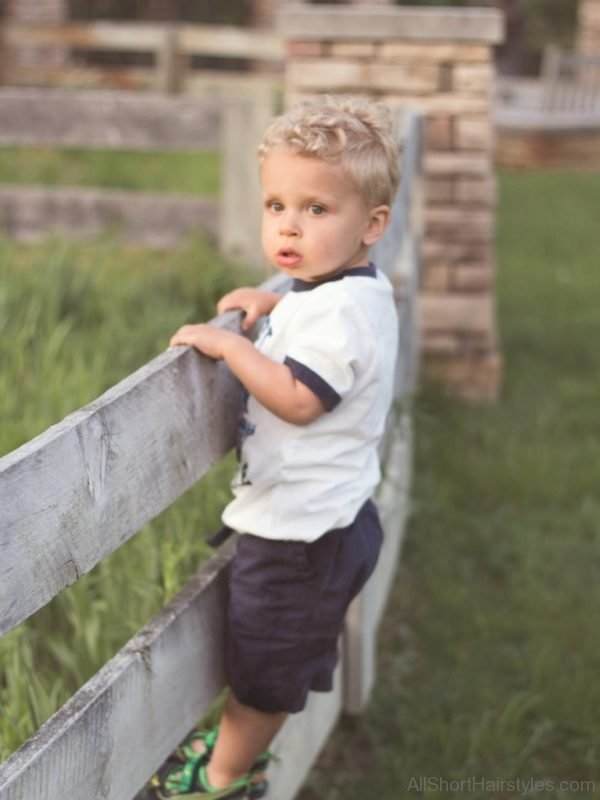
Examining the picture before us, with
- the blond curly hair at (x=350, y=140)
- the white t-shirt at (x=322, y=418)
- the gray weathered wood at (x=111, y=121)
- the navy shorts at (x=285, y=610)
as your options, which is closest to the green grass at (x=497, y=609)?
the navy shorts at (x=285, y=610)

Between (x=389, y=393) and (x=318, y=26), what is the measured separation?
3.81m

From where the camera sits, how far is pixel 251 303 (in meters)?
2.57

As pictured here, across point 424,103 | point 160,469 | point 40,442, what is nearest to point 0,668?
point 160,469

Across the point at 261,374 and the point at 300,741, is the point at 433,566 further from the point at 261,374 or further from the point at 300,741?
the point at 261,374

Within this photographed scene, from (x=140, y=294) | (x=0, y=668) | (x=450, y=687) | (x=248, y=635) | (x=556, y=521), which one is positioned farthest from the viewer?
(x=140, y=294)

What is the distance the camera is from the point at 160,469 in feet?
6.91

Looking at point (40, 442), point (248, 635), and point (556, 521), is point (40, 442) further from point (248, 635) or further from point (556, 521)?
point (556, 521)

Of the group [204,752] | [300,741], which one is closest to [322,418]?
[204,752]

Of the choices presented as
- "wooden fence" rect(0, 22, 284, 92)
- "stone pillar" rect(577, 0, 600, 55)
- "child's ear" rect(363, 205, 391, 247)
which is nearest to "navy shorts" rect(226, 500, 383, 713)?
"child's ear" rect(363, 205, 391, 247)

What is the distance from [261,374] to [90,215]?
17.8 ft

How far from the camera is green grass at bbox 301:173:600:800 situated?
3365mm

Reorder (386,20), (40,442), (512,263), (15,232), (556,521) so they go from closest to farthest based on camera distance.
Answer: (40,442)
(556,521)
(386,20)
(15,232)
(512,263)

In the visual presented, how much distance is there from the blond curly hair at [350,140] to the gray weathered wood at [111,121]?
15.0 feet

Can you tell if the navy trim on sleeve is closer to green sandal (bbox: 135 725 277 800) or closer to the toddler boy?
the toddler boy
